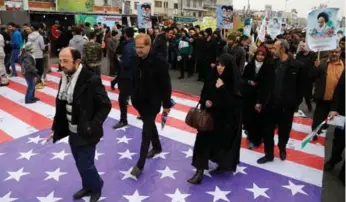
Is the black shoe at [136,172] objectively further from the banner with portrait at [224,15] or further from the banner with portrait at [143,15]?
the banner with portrait at [224,15]

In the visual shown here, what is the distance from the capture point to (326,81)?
4.70 meters

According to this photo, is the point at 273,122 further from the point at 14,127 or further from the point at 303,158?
the point at 14,127

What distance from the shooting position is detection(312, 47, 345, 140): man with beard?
464 cm

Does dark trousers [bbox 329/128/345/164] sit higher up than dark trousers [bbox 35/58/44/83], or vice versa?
dark trousers [bbox 35/58/44/83]

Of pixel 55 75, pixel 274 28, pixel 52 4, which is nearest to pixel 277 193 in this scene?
pixel 274 28

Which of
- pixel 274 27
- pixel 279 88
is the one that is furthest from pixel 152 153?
pixel 274 27

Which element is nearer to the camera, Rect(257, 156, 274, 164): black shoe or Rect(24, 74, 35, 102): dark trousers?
Rect(257, 156, 274, 164): black shoe

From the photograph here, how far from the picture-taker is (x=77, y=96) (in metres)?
2.82

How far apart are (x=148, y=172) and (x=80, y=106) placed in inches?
64.3

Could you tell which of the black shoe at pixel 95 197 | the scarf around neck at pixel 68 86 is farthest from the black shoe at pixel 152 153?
the scarf around neck at pixel 68 86

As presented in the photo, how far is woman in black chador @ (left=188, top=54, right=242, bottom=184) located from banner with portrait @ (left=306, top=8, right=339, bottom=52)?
8.57 ft

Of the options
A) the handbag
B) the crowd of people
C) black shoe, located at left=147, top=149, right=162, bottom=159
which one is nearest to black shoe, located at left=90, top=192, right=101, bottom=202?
the crowd of people

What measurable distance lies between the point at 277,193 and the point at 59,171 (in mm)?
2807

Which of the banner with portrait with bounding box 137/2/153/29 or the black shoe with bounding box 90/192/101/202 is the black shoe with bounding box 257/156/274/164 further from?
the banner with portrait with bounding box 137/2/153/29
